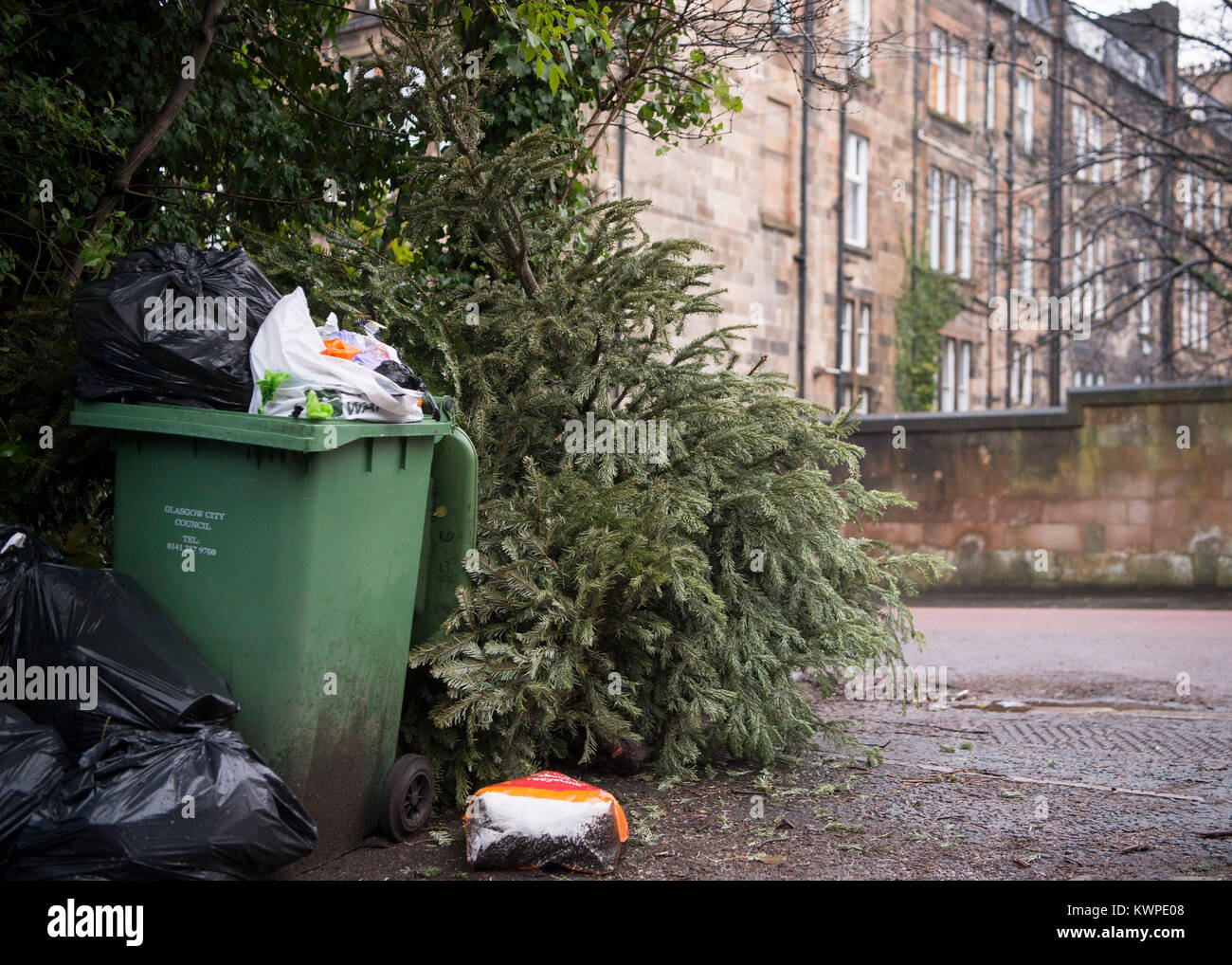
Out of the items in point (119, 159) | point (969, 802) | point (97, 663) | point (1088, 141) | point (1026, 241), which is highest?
point (1026, 241)

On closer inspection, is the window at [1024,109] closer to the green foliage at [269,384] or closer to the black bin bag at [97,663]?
the green foliage at [269,384]

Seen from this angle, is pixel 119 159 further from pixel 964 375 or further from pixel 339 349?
pixel 964 375

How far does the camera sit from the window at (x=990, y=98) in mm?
25891

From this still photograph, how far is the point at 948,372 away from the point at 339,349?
22840 millimetres

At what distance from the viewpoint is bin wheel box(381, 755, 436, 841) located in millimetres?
3607

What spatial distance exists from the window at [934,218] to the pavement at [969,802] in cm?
1817

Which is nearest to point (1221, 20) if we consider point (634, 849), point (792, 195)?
point (792, 195)

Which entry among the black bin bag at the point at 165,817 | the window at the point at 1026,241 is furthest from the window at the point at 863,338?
the black bin bag at the point at 165,817

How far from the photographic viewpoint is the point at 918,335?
23219mm

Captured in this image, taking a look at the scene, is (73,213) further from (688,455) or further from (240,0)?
(688,455)

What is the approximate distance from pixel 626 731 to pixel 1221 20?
13.8 meters

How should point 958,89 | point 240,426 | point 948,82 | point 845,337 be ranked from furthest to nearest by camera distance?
point 958,89, point 948,82, point 845,337, point 240,426

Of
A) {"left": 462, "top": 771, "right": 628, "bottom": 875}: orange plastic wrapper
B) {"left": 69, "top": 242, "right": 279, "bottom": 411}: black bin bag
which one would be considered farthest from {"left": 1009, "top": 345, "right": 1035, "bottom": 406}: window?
{"left": 69, "top": 242, "right": 279, "bottom": 411}: black bin bag

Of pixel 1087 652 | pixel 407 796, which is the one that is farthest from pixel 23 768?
pixel 1087 652
